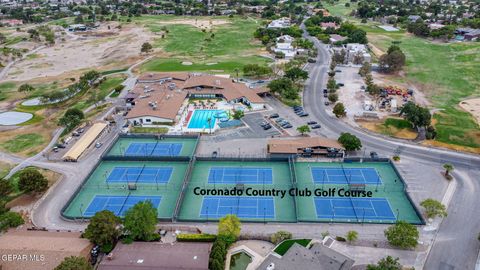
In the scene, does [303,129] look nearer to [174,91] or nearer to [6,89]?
[174,91]

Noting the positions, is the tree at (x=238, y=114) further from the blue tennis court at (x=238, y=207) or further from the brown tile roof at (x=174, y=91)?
the blue tennis court at (x=238, y=207)

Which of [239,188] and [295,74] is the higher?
[295,74]

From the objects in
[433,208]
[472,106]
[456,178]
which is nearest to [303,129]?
[456,178]

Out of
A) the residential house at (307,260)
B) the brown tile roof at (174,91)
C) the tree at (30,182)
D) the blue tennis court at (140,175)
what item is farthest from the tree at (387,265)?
the brown tile roof at (174,91)

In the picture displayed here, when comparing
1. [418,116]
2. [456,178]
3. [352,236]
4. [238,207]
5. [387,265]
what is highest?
[418,116]

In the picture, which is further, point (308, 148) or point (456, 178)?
point (308, 148)

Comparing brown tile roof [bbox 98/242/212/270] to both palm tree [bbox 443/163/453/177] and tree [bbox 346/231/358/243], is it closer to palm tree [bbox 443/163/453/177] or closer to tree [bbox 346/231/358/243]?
tree [bbox 346/231/358/243]

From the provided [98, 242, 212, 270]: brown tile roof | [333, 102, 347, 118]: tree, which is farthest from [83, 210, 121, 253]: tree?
[333, 102, 347, 118]: tree
